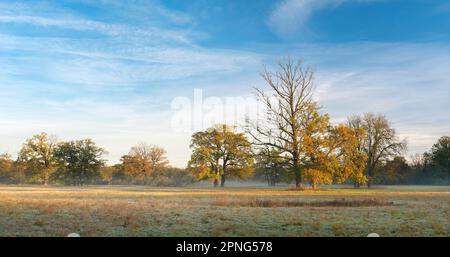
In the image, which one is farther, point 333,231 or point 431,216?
point 431,216

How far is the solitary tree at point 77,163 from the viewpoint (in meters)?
95.8

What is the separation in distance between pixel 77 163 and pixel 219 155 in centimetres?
3578

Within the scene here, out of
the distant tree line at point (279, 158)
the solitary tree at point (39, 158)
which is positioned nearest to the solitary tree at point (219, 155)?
the distant tree line at point (279, 158)

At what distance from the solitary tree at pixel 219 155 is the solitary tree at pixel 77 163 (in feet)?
95.1

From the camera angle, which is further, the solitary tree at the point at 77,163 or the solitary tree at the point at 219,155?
the solitary tree at the point at 77,163

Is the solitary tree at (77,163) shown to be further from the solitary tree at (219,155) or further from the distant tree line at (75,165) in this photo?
the solitary tree at (219,155)

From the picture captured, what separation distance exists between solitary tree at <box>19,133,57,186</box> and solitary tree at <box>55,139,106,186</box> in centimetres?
199

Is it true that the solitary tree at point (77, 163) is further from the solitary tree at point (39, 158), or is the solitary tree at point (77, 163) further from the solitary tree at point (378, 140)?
the solitary tree at point (378, 140)

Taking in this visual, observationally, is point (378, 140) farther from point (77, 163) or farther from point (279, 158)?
point (77, 163)
